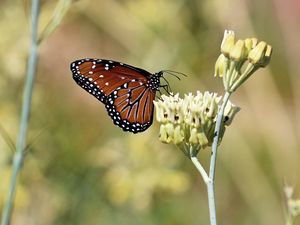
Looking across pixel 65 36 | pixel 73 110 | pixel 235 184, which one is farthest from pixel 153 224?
pixel 65 36

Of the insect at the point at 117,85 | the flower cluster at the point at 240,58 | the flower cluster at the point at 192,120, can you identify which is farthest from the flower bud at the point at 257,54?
the insect at the point at 117,85

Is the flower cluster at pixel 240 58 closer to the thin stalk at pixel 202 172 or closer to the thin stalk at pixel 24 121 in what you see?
the thin stalk at pixel 202 172

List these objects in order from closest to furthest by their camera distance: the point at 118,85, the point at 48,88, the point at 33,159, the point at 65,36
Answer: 1. the point at 118,85
2. the point at 33,159
3. the point at 48,88
4. the point at 65,36

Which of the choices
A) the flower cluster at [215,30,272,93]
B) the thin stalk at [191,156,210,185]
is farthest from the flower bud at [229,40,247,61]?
the thin stalk at [191,156,210,185]

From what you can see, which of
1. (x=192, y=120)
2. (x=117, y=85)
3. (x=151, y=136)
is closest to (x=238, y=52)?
(x=192, y=120)

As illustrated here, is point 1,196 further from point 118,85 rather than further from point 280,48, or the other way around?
point 280,48

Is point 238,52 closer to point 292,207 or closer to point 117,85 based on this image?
point 292,207

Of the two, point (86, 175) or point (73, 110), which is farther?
point (73, 110)

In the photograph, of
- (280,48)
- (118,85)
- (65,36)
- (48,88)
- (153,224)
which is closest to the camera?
(118,85)
